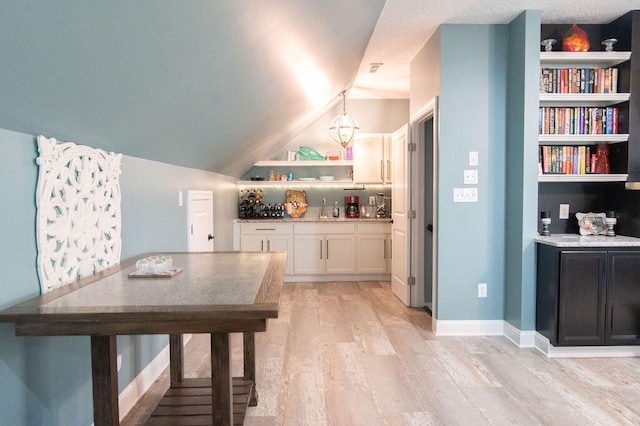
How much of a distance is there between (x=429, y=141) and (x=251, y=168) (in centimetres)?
269

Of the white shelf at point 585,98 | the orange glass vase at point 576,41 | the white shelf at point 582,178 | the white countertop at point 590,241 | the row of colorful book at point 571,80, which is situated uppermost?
the orange glass vase at point 576,41

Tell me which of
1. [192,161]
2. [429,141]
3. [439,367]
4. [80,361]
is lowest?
[439,367]

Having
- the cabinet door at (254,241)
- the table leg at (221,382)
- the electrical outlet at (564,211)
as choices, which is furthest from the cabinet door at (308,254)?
the table leg at (221,382)

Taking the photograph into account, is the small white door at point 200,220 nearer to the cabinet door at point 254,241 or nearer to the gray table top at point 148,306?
the cabinet door at point 254,241

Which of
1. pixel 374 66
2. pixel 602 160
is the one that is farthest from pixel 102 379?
pixel 374 66

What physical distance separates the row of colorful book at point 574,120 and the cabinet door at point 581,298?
1.04 m

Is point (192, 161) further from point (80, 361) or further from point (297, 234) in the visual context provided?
point (297, 234)

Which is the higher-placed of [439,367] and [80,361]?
[80,361]

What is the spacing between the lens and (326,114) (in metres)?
6.13

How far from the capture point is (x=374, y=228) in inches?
221

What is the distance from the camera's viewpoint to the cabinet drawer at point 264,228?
5.57 meters

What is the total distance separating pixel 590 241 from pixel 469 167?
104 cm

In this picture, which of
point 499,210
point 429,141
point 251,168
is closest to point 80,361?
point 499,210

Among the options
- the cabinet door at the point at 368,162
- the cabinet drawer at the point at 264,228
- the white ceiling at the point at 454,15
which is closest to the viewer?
the white ceiling at the point at 454,15
